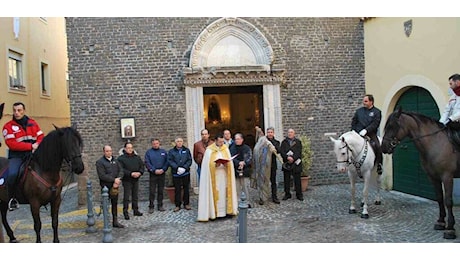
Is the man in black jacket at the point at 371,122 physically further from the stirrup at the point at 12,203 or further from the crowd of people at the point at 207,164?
the stirrup at the point at 12,203

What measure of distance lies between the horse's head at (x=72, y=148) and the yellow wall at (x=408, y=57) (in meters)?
7.19

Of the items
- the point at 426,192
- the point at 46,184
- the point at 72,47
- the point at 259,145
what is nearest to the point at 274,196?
the point at 259,145

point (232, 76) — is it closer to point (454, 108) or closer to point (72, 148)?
point (72, 148)

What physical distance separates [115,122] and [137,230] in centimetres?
422

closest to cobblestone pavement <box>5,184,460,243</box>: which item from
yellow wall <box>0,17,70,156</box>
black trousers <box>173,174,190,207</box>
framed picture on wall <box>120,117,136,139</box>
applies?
black trousers <box>173,174,190,207</box>

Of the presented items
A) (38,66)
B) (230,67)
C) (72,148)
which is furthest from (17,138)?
(38,66)

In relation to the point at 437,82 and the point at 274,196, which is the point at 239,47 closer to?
the point at 274,196

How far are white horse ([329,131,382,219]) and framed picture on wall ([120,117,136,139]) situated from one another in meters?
5.45

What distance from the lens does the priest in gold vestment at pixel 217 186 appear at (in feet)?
27.1

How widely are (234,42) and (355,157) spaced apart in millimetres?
5096

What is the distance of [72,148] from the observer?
6543mm

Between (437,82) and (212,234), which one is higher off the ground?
(437,82)

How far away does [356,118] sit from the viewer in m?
9.01

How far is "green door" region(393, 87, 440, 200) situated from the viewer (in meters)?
9.48
